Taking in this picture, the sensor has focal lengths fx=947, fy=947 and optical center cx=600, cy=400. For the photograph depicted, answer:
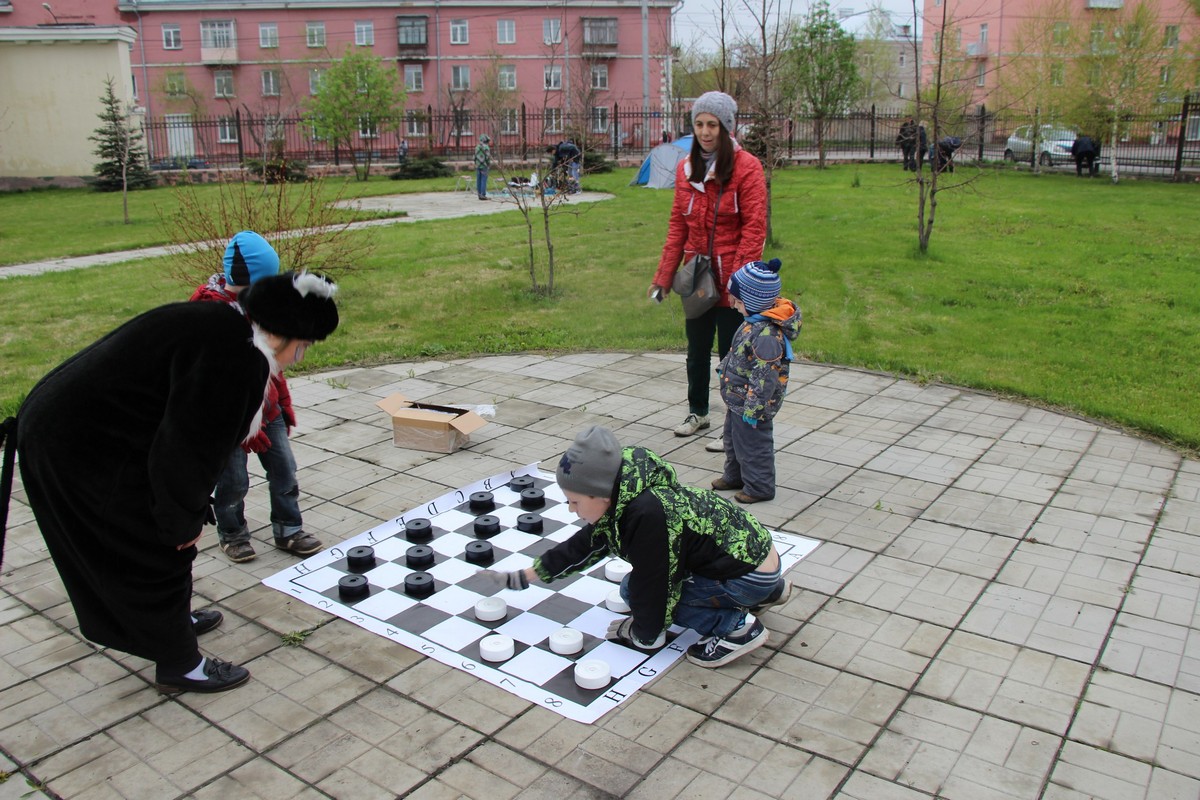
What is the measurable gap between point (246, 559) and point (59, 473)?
161cm

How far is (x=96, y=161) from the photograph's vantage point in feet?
89.5

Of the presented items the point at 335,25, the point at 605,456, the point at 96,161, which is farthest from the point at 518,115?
the point at 605,456

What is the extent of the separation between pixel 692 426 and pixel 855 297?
4.62 m

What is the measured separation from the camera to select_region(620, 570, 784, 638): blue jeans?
3.62 m

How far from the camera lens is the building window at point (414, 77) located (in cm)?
4841

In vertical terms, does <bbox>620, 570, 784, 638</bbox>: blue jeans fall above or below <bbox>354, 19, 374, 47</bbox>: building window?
below

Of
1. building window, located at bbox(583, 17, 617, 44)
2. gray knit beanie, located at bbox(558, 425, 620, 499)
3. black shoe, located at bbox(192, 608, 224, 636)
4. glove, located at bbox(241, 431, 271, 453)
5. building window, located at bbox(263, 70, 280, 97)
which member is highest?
building window, located at bbox(583, 17, 617, 44)

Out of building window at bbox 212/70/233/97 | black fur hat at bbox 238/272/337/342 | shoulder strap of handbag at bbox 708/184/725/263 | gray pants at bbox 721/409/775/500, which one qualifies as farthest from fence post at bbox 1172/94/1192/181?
building window at bbox 212/70/233/97

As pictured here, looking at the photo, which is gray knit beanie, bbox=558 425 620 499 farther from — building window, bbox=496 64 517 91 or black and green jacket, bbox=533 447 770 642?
building window, bbox=496 64 517 91

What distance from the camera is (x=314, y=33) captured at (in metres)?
47.9

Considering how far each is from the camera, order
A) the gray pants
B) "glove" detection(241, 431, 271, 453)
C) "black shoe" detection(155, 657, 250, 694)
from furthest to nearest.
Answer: the gray pants < "glove" detection(241, 431, 271, 453) < "black shoe" detection(155, 657, 250, 694)

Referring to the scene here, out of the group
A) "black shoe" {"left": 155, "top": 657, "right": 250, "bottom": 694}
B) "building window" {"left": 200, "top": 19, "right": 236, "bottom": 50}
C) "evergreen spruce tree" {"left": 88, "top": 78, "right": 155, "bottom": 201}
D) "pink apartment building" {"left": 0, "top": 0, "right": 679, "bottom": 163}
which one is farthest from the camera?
"building window" {"left": 200, "top": 19, "right": 236, "bottom": 50}

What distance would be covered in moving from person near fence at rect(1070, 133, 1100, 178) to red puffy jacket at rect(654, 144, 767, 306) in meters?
20.7

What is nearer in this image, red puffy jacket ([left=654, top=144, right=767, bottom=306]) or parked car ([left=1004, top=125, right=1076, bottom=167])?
red puffy jacket ([left=654, top=144, right=767, bottom=306])
